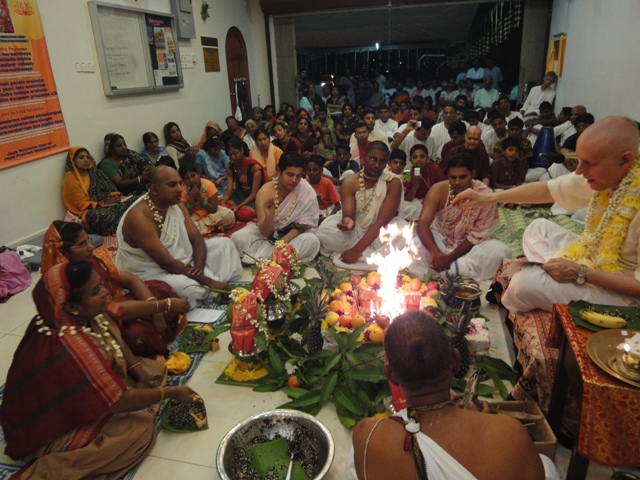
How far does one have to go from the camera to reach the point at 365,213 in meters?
4.81

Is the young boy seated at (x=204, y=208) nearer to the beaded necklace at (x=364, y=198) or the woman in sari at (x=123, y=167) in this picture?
the woman in sari at (x=123, y=167)

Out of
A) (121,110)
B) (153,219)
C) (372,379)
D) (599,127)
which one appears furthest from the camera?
(121,110)

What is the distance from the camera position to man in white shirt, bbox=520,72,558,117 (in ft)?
33.7

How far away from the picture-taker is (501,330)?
3.47 meters

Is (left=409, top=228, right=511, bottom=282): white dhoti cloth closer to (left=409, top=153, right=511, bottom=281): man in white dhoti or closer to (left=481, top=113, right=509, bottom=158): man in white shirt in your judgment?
(left=409, top=153, right=511, bottom=281): man in white dhoti

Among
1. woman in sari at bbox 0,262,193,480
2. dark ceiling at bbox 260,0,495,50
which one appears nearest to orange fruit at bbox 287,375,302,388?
woman in sari at bbox 0,262,193,480

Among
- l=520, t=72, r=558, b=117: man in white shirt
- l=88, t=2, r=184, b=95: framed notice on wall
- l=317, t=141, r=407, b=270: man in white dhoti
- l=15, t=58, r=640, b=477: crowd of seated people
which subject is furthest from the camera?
l=520, t=72, r=558, b=117: man in white shirt

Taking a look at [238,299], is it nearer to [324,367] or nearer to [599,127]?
[324,367]

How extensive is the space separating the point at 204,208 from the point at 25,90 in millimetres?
2400

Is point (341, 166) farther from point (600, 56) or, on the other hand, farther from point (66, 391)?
point (66, 391)

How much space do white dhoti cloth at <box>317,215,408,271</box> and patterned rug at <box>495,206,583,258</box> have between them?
138 centimetres

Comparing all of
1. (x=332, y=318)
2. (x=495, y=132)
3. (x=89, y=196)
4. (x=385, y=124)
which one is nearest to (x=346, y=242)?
(x=332, y=318)

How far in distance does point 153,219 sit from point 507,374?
2940 millimetres

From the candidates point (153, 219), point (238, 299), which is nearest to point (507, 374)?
point (238, 299)
